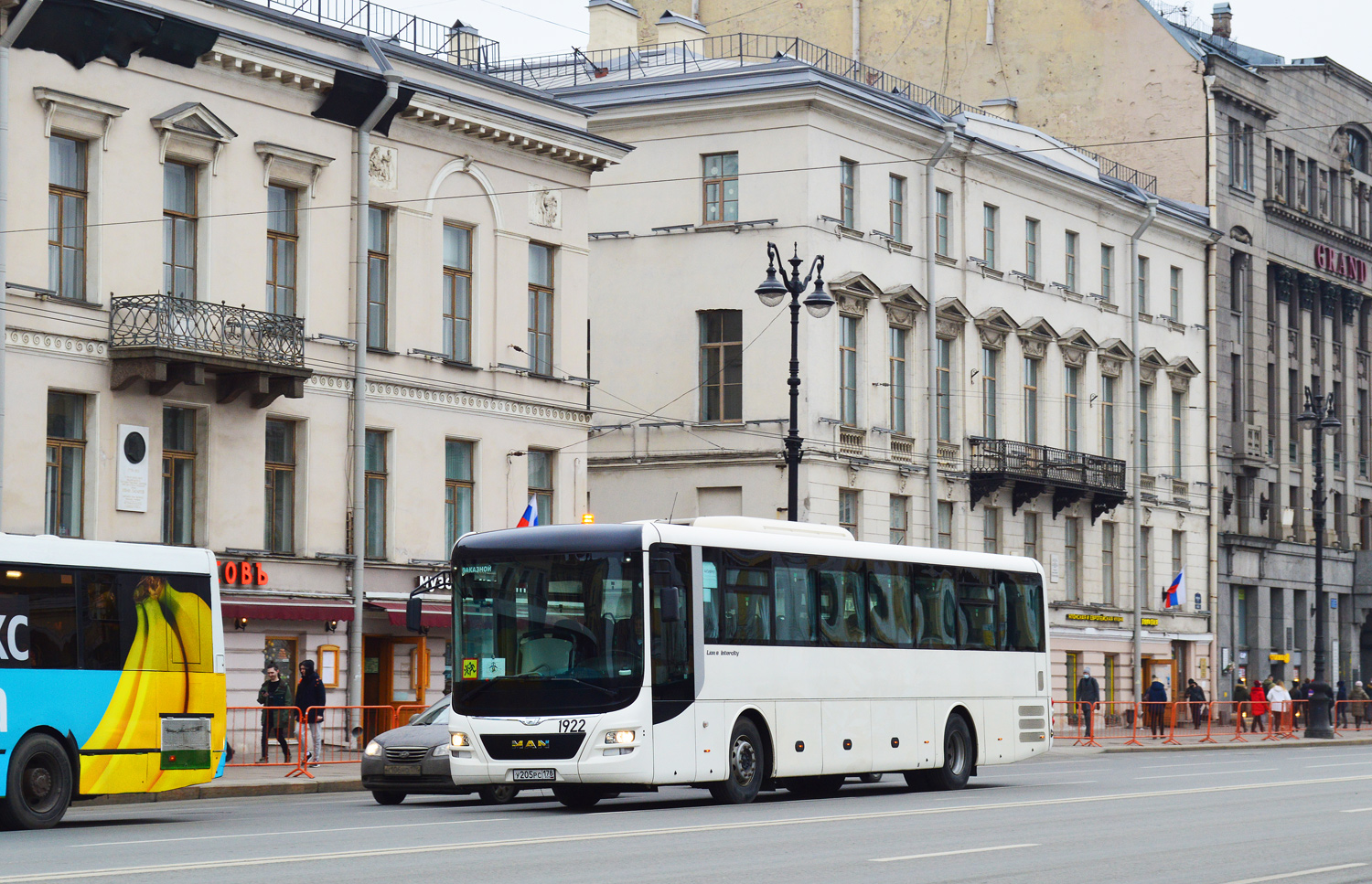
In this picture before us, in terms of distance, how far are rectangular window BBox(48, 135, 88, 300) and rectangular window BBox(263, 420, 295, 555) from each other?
4482mm

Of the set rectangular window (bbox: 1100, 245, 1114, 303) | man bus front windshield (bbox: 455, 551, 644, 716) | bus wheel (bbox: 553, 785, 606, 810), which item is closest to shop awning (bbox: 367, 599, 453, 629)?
bus wheel (bbox: 553, 785, 606, 810)

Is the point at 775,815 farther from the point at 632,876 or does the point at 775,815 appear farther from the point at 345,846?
the point at 632,876

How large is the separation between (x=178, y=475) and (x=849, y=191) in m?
20.1

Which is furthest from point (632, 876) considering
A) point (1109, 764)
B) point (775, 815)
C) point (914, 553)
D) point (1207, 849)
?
point (1109, 764)

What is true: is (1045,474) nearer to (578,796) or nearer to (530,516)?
(530,516)

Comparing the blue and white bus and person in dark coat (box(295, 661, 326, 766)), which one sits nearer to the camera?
the blue and white bus

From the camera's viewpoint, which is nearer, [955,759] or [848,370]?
[955,759]

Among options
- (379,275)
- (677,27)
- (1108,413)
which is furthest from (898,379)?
(379,275)

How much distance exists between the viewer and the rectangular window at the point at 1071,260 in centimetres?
5656

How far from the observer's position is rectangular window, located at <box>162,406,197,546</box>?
1254 inches

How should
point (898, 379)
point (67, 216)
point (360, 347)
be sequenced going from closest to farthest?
point (67, 216)
point (360, 347)
point (898, 379)

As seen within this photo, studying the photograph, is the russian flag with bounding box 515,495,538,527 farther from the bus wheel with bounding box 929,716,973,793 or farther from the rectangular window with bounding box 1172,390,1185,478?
the rectangular window with bounding box 1172,390,1185,478

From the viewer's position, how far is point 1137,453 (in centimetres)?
5900

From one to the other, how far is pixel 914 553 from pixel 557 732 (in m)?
6.34
